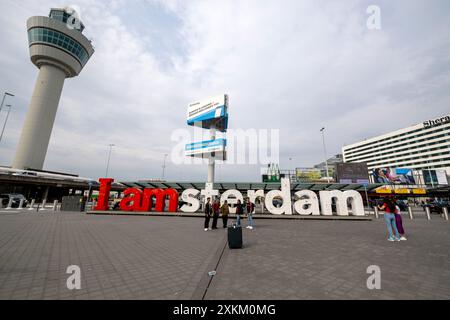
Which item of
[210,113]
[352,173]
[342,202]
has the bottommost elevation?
[342,202]

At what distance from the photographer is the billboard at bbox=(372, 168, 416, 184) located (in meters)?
49.1

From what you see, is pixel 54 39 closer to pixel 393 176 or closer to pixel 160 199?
pixel 160 199

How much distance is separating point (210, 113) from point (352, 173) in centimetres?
4095

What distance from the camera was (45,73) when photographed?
5525 cm

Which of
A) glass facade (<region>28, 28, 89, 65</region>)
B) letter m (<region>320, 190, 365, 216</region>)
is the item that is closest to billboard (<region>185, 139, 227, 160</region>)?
letter m (<region>320, 190, 365, 216</region>)

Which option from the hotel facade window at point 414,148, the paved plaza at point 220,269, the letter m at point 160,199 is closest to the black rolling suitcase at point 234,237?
the paved plaza at point 220,269

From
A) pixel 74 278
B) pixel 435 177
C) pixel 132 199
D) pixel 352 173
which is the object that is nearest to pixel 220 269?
pixel 74 278

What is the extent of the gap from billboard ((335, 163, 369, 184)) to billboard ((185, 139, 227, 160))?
112 feet

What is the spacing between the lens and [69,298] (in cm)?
318

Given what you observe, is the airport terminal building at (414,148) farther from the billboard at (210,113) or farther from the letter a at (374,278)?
the letter a at (374,278)

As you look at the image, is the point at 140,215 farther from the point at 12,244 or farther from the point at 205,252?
the point at 205,252

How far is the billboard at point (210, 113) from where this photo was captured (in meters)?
33.2

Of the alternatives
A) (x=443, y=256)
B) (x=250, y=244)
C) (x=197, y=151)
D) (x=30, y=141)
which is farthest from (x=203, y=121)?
(x=30, y=141)

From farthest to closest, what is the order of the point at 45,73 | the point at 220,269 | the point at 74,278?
1. the point at 45,73
2. the point at 220,269
3. the point at 74,278
